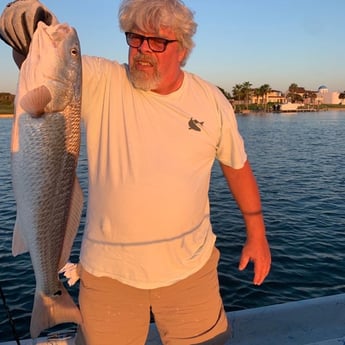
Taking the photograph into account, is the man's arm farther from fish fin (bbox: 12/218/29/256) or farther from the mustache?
fish fin (bbox: 12/218/29/256)

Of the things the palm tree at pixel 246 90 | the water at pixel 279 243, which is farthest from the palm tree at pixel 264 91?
the water at pixel 279 243

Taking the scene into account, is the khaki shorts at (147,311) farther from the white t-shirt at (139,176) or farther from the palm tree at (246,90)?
the palm tree at (246,90)

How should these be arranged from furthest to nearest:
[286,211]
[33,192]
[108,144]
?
1. [286,211]
2. [108,144]
3. [33,192]

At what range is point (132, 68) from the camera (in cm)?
274

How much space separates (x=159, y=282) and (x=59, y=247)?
2.25 ft

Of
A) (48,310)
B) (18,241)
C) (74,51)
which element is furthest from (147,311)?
(74,51)

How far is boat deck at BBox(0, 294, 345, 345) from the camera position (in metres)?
3.96

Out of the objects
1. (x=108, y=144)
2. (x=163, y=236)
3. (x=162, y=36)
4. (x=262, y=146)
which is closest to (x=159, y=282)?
(x=163, y=236)

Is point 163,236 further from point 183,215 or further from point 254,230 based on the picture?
point 254,230

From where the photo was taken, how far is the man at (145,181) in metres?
2.70

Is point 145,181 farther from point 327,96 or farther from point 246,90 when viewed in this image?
point 327,96

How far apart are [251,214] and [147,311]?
1.02 metres

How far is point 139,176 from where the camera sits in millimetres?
2678

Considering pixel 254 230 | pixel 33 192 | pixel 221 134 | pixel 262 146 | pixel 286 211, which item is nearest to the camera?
pixel 33 192
